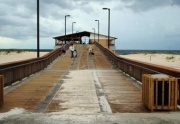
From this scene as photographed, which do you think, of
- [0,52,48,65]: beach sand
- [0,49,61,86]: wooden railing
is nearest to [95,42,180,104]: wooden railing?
[0,49,61,86]: wooden railing

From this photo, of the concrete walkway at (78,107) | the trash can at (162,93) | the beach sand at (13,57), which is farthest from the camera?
the beach sand at (13,57)

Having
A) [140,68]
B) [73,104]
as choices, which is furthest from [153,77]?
[140,68]

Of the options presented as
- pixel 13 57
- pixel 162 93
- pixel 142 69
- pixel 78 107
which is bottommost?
pixel 13 57

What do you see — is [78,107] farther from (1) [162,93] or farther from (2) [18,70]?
(2) [18,70]

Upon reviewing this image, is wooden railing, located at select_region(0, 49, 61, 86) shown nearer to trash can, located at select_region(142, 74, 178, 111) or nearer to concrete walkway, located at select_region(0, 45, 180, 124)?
concrete walkway, located at select_region(0, 45, 180, 124)

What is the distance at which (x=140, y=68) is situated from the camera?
63.1 ft

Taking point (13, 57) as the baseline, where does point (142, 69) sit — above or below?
above

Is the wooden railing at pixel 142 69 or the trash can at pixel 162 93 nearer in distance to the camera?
the trash can at pixel 162 93

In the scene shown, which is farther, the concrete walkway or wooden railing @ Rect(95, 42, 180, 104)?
wooden railing @ Rect(95, 42, 180, 104)

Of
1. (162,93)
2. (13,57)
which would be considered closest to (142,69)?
(162,93)

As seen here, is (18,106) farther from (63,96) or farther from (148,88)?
(148,88)

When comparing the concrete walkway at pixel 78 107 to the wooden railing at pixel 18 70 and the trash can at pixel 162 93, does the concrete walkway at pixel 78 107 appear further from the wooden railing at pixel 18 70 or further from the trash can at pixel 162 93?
the wooden railing at pixel 18 70

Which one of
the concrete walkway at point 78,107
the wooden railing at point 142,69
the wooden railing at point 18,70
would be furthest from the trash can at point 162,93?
the wooden railing at point 18,70

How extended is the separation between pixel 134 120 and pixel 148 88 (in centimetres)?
191
